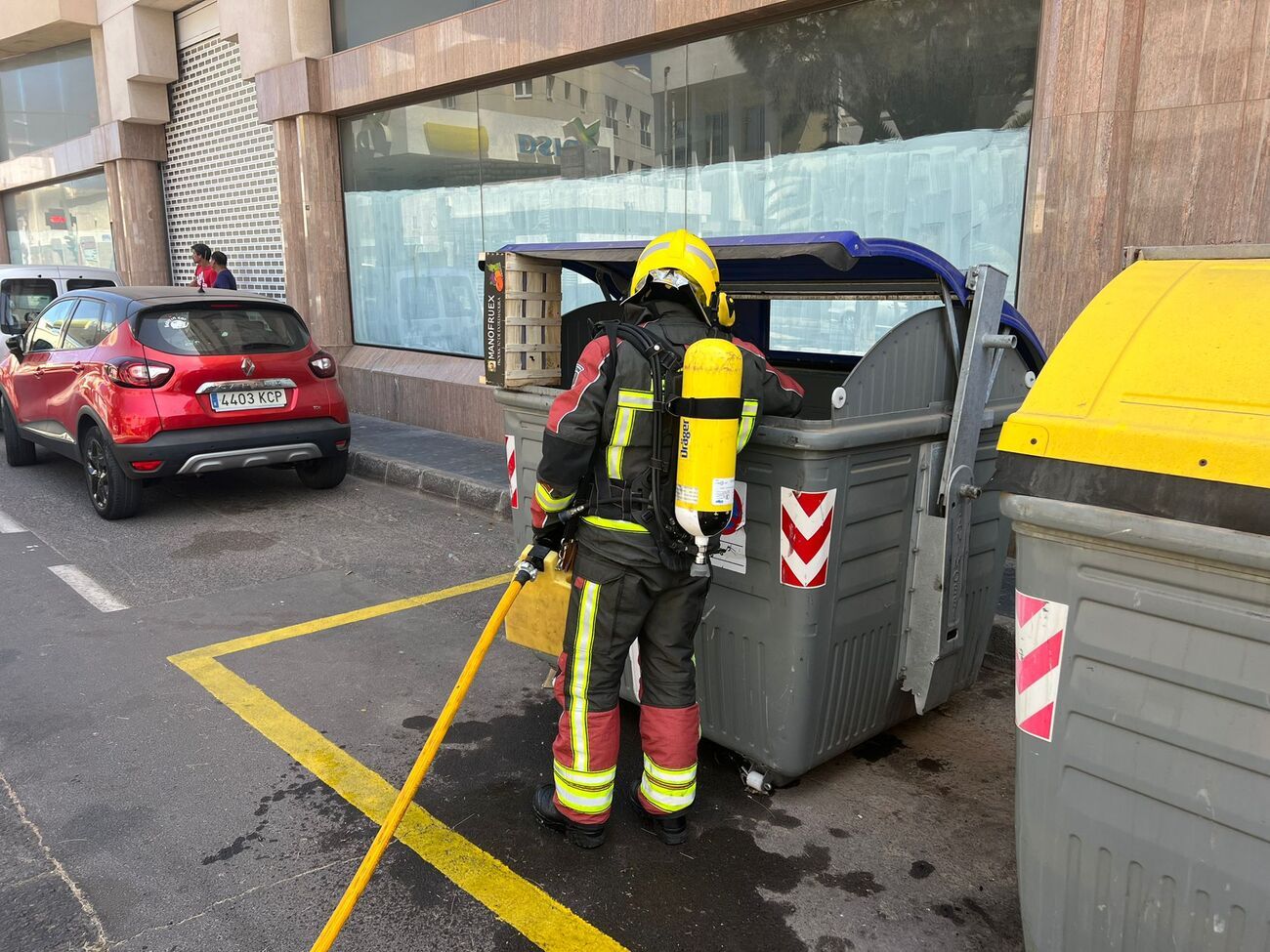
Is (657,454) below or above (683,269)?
below

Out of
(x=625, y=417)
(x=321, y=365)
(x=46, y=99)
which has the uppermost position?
(x=46, y=99)

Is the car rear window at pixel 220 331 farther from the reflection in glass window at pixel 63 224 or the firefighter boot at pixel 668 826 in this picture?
the reflection in glass window at pixel 63 224

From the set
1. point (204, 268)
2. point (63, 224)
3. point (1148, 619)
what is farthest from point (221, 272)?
point (63, 224)

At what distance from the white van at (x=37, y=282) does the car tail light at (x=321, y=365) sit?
4.76m

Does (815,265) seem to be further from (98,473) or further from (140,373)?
(98,473)

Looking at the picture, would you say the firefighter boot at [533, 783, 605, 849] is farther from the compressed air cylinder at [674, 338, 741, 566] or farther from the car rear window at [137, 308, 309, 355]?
the car rear window at [137, 308, 309, 355]

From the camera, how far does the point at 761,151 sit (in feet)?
23.0

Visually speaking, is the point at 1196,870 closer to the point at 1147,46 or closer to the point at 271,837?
the point at 271,837

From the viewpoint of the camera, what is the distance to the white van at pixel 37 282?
34.7 ft

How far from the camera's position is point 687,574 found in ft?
9.46

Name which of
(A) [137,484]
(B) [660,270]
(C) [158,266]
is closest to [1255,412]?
(B) [660,270]

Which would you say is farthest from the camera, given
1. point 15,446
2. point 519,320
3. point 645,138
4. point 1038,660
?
point 15,446

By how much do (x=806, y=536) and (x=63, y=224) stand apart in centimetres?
2223

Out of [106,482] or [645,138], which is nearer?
[106,482]
